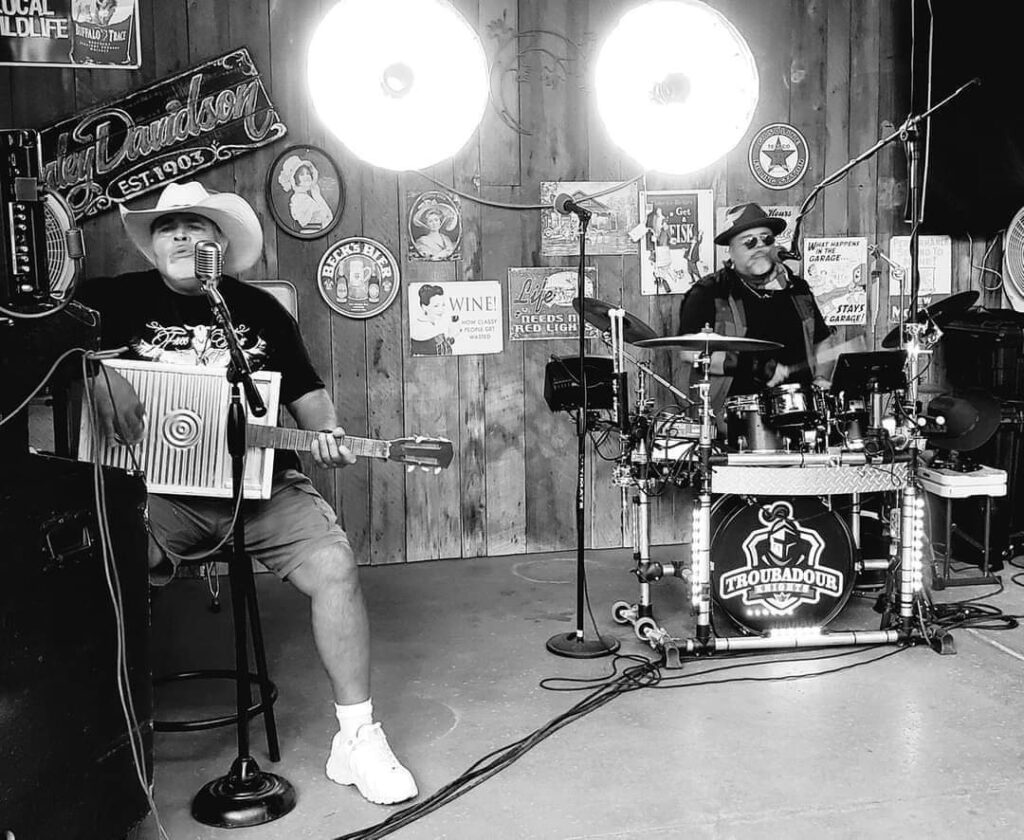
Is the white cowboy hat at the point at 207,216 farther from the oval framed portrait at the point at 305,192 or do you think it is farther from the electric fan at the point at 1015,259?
the electric fan at the point at 1015,259

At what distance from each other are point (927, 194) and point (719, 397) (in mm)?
1499

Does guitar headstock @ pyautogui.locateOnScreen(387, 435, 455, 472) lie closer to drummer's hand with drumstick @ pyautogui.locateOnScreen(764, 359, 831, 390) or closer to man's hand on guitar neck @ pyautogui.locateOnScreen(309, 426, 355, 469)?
man's hand on guitar neck @ pyautogui.locateOnScreen(309, 426, 355, 469)

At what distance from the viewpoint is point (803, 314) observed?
13.5 feet

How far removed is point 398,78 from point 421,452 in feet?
6.25

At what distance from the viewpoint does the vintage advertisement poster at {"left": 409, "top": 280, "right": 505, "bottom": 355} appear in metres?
4.28

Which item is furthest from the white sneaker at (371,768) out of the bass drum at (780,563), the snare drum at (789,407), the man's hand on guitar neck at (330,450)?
the snare drum at (789,407)

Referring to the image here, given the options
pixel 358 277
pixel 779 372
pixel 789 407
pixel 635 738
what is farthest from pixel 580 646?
pixel 358 277

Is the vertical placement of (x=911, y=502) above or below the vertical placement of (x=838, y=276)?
below

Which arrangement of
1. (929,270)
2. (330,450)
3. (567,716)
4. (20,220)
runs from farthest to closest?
(929,270) < (567,716) < (330,450) < (20,220)

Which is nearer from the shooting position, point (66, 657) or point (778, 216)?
point (66, 657)

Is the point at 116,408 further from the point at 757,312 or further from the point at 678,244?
the point at 678,244

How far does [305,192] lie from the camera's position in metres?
4.12

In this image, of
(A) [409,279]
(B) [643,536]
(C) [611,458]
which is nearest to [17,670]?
(B) [643,536]

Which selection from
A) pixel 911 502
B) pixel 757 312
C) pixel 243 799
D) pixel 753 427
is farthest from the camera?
pixel 757 312
